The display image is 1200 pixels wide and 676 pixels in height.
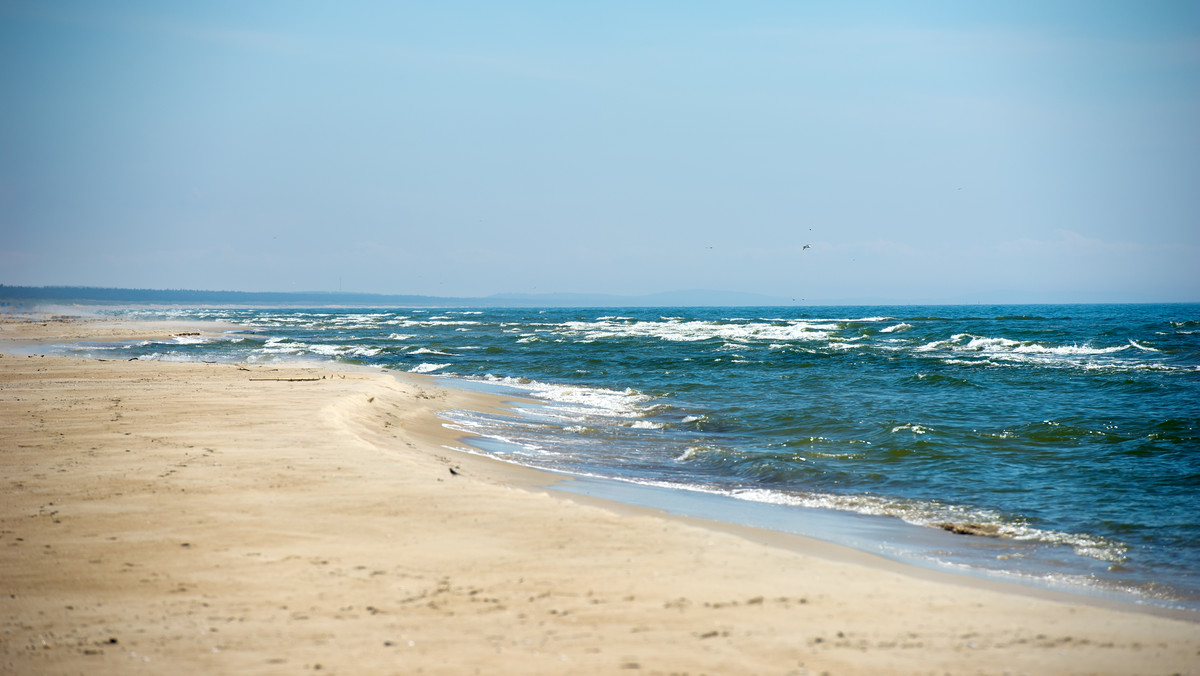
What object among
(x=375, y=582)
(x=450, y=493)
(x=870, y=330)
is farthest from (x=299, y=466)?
(x=870, y=330)

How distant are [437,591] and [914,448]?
9.76 m

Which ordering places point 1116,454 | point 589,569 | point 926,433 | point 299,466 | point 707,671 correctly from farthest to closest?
point 926,433 → point 1116,454 → point 299,466 → point 589,569 → point 707,671

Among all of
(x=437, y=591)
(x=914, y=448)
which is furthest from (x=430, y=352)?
(x=437, y=591)

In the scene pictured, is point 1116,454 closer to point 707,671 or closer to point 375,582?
point 707,671

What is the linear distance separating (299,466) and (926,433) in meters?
10.6

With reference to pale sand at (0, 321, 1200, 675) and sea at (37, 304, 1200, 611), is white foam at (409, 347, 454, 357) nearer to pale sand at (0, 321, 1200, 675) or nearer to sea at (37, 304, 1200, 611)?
sea at (37, 304, 1200, 611)

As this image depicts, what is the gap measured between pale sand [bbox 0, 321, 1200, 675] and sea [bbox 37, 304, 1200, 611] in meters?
1.35

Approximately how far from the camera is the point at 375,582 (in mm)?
4801

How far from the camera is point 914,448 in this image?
476 inches

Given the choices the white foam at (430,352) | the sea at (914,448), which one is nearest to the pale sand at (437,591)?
the sea at (914,448)

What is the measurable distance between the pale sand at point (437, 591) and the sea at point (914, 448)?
1.35m

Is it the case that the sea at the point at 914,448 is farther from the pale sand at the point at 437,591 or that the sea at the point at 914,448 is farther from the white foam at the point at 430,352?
the white foam at the point at 430,352

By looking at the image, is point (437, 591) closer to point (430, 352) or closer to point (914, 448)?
point (914, 448)

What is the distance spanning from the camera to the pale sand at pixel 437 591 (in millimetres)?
3828
